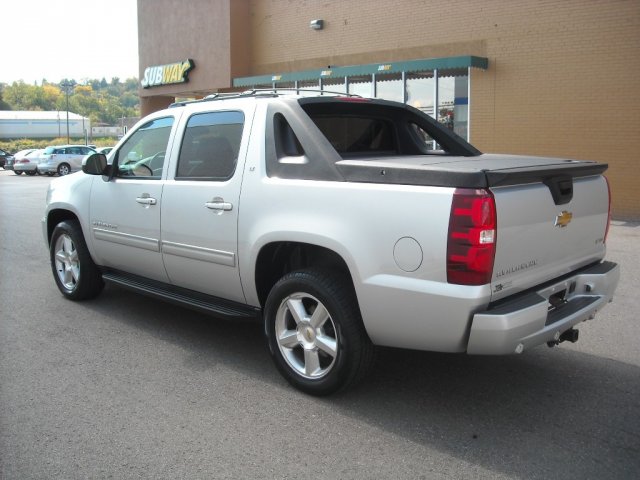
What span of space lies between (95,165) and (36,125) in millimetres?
114096

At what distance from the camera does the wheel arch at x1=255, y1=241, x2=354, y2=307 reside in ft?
13.1

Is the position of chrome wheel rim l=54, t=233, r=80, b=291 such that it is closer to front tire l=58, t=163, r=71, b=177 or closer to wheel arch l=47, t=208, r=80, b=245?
wheel arch l=47, t=208, r=80, b=245

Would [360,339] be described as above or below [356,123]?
below

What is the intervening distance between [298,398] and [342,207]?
1244 mm

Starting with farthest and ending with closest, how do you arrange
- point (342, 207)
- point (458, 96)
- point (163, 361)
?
point (458, 96) → point (163, 361) → point (342, 207)

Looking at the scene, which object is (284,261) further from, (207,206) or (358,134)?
(358,134)

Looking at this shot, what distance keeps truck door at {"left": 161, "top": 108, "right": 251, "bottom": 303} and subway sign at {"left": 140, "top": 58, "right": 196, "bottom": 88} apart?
1811cm

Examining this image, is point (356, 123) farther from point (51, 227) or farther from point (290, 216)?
point (51, 227)

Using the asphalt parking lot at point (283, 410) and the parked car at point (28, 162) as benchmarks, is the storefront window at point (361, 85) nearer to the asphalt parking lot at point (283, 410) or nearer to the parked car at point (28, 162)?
the asphalt parking lot at point (283, 410)

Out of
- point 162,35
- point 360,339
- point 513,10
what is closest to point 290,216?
point 360,339

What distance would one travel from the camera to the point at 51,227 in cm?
648

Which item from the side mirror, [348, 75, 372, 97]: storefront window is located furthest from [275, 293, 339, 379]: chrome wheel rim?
[348, 75, 372, 97]: storefront window

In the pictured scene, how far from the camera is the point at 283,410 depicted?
12.2ft

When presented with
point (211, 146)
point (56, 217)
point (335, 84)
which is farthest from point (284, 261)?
point (335, 84)
